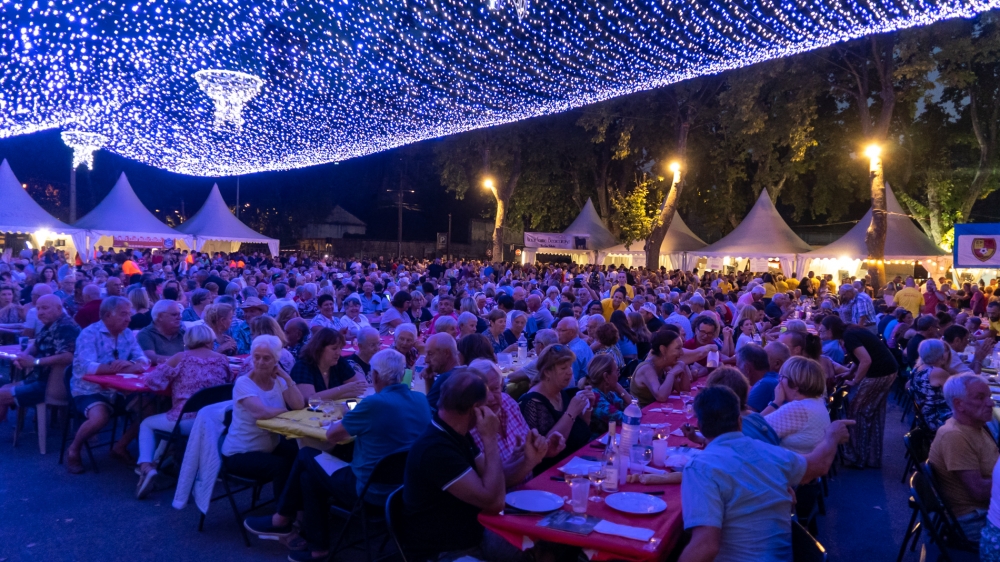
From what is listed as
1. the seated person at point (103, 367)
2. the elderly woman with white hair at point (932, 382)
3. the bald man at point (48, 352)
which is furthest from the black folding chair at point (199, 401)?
the elderly woman with white hair at point (932, 382)

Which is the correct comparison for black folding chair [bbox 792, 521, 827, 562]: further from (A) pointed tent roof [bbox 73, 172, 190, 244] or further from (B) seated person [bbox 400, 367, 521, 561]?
(A) pointed tent roof [bbox 73, 172, 190, 244]

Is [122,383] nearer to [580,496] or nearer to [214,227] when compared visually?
[580,496]

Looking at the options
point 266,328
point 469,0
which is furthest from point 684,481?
point 469,0

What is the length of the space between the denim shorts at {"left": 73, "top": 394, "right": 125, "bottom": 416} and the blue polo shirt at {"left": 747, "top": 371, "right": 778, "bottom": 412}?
465cm

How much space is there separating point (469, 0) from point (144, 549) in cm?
542

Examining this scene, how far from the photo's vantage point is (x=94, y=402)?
4941mm

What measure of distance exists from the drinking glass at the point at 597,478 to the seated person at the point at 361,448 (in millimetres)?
913

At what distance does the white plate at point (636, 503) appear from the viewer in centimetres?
263

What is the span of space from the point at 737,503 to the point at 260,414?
2.81 m

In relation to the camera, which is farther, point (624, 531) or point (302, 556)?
point (302, 556)

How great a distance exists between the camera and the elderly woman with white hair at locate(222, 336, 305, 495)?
12.8ft

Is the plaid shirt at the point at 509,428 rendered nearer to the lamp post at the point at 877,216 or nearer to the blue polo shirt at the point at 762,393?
the blue polo shirt at the point at 762,393

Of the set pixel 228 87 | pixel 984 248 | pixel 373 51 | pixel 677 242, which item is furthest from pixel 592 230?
pixel 373 51

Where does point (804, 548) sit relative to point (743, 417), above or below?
below
